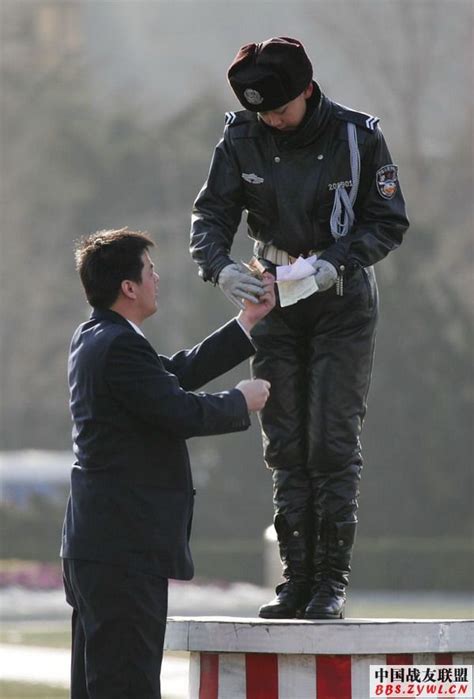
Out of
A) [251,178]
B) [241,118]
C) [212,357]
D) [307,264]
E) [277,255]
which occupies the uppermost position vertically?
[241,118]

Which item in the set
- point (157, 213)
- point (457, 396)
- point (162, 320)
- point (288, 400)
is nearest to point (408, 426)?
point (457, 396)

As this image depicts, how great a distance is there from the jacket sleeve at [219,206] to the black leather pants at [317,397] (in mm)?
374

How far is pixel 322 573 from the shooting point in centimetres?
659

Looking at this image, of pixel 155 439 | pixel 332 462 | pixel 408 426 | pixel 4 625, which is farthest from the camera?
pixel 408 426

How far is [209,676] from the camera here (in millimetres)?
6152

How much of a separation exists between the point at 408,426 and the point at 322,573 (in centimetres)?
2585

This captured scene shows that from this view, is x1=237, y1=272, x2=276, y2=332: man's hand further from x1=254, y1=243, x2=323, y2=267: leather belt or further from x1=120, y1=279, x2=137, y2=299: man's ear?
x1=120, y1=279, x2=137, y2=299: man's ear

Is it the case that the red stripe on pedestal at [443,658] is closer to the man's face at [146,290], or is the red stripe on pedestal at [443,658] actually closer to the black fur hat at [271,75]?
the man's face at [146,290]

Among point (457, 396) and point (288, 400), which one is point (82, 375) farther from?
point (457, 396)

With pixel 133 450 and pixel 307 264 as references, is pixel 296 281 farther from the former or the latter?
pixel 133 450

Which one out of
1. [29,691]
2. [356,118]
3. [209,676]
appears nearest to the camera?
[209,676]

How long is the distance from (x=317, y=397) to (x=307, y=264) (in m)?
0.59

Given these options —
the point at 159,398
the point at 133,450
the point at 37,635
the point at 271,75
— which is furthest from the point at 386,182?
the point at 37,635

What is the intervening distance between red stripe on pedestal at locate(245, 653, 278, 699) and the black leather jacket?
140 centimetres
